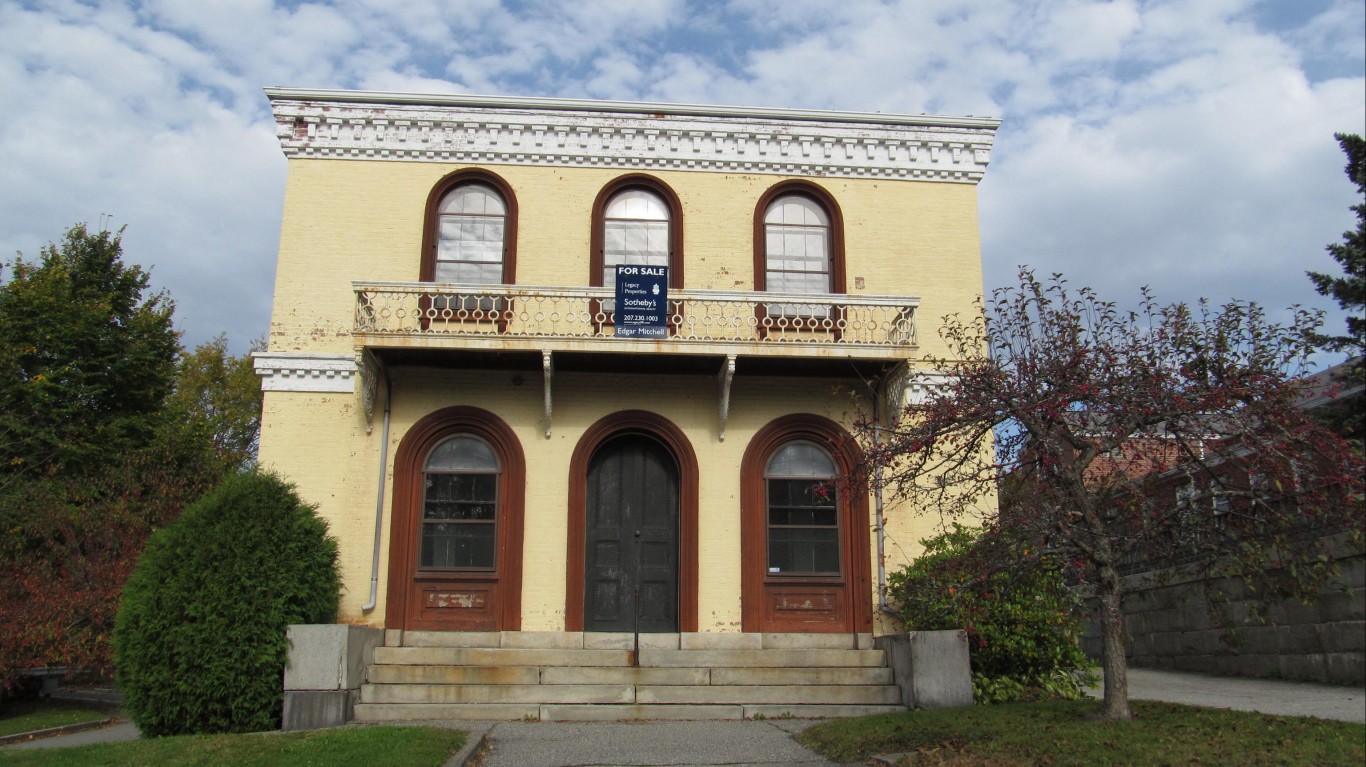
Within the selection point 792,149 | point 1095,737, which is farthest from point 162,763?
point 792,149

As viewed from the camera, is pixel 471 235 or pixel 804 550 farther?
pixel 471 235

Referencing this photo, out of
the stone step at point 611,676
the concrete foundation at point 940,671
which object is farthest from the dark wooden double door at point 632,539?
the concrete foundation at point 940,671

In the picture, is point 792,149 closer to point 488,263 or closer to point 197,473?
point 488,263

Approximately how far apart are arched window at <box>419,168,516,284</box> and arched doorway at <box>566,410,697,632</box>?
2804 millimetres

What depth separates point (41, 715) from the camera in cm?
1741

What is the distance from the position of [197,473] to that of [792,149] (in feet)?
50.7

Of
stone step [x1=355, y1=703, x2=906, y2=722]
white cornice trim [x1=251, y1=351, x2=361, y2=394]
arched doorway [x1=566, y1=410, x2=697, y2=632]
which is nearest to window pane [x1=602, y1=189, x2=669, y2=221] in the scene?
arched doorway [x1=566, y1=410, x2=697, y2=632]

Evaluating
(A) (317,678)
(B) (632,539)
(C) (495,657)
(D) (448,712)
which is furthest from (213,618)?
(B) (632,539)

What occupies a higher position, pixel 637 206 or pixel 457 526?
pixel 637 206

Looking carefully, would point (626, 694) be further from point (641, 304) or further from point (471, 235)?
point (471, 235)

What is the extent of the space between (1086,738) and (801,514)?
265 inches

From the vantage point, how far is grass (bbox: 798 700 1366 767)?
6.70 m

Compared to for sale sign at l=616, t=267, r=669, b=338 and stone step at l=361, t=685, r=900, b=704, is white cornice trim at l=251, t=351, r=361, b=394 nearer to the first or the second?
for sale sign at l=616, t=267, r=669, b=338

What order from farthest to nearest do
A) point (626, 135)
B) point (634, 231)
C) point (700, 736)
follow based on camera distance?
1. point (626, 135)
2. point (634, 231)
3. point (700, 736)
